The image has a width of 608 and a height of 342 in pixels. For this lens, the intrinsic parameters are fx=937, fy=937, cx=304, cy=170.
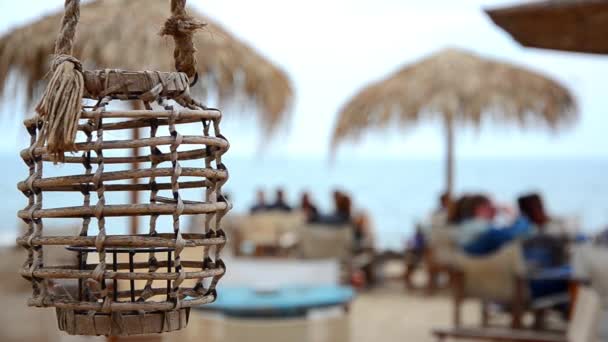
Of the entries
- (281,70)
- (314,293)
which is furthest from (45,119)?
(281,70)

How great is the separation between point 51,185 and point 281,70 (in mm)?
6995

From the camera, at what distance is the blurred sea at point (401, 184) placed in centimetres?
4008

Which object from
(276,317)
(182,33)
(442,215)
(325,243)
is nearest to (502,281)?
(276,317)

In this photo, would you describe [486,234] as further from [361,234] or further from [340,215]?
[361,234]

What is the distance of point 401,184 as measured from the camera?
5800 centimetres

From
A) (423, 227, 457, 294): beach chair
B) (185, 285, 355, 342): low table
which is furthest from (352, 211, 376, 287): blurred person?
(185, 285, 355, 342): low table

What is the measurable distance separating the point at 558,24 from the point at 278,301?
2.26 metres

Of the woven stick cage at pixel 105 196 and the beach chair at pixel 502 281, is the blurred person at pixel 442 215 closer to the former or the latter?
the beach chair at pixel 502 281

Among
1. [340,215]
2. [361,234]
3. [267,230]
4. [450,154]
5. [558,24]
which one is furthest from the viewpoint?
[450,154]

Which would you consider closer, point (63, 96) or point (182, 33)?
point (63, 96)

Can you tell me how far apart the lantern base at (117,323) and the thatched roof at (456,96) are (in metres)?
9.39

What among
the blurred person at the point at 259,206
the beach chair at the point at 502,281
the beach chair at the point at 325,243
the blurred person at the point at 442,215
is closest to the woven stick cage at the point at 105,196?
the beach chair at the point at 502,281

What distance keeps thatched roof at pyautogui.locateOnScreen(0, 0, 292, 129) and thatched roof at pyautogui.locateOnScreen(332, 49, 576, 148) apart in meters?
3.13

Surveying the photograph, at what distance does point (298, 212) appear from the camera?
12281 millimetres
